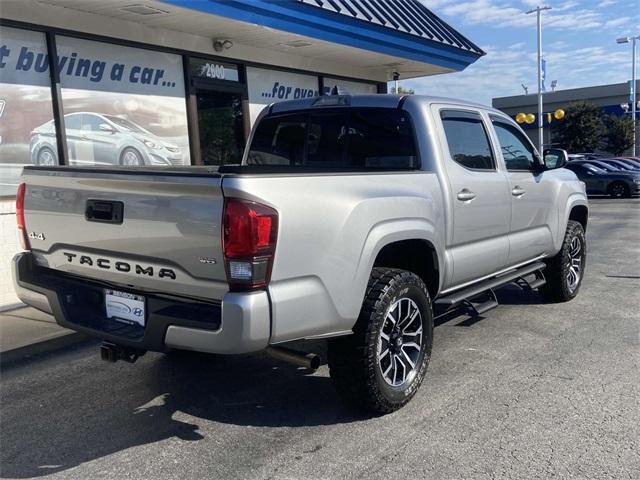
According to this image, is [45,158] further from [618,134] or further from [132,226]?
[618,134]

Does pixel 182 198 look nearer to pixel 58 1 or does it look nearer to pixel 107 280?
pixel 107 280

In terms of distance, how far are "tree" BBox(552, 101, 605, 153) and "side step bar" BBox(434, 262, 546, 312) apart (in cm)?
3895

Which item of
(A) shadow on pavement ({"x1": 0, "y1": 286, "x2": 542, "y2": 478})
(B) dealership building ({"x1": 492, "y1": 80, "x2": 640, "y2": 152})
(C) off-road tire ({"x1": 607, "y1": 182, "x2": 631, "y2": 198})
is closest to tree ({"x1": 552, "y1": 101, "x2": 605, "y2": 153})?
(B) dealership building ({"x1": 492, "y1": 80, "x2": 640, "y2": 152})

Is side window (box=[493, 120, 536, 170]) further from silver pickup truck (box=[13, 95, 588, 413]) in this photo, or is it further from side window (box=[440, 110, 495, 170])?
side window (box=[440, 110, 495, 170])

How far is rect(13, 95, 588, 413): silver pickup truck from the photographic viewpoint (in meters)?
2.91

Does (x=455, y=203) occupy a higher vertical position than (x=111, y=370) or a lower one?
higher

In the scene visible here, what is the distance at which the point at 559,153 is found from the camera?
19.4 feet

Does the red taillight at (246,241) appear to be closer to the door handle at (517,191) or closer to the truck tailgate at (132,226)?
the truck tailgate at (132,226)

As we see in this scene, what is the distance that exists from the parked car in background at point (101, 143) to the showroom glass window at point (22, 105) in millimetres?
13

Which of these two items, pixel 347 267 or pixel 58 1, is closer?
pixel 347 267

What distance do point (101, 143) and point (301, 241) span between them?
5.69 meters

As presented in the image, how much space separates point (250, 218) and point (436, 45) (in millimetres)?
9455

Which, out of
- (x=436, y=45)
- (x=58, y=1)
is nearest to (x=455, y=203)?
(x=58, y=1)

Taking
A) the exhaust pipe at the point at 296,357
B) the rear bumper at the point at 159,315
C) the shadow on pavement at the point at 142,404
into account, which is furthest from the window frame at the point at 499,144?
the rear bumper at the point at 159,315
